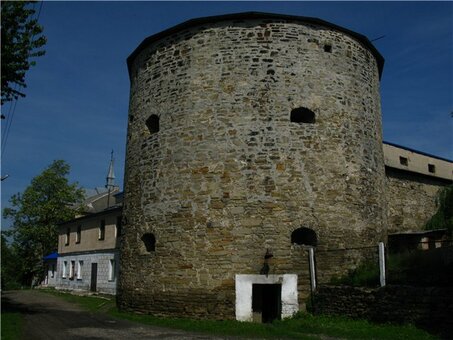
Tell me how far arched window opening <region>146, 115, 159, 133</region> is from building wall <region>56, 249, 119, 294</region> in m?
8.73

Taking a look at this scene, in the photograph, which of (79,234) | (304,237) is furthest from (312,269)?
(79,234)

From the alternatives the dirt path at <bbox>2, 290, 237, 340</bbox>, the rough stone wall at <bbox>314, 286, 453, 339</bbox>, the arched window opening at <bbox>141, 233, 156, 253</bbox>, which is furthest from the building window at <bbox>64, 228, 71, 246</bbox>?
the rough stone wall at <bbox>314, 286, 453, 339</bbox>

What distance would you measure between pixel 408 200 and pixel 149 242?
10158mm

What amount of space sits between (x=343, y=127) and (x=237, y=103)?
3141mm

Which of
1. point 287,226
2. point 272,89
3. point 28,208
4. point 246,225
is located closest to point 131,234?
point 246,225

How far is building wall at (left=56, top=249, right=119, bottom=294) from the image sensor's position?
23.8m

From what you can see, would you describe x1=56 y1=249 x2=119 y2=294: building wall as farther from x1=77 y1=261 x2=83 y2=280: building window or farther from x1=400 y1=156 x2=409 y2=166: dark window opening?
x1=400 y1=156 x2=409 y2=166: dark window opening

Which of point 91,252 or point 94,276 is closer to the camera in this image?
point 94,276

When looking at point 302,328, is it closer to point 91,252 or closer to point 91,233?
point 91,252

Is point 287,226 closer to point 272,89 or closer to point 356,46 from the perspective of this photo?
point 272,89

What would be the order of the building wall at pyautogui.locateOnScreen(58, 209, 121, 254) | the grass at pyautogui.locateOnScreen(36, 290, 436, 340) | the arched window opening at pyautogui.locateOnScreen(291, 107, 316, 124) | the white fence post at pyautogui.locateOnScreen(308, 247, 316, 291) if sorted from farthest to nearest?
the building wall at pyautogui.locateOnScreen(58, 209, 121, 254) → the arched window opening at pyautogui.locateOnScreen(291, 107, 316, 124) → the white fence post at pyautogui.locateOnScreen(308, 247, 316, 291) → the grass at pyautogui.locateOnScreen(36, 290, 436, 340)

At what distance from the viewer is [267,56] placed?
13422 millimetres

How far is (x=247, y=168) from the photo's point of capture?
12.7 metres

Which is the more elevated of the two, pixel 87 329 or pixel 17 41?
pixel 17 41
